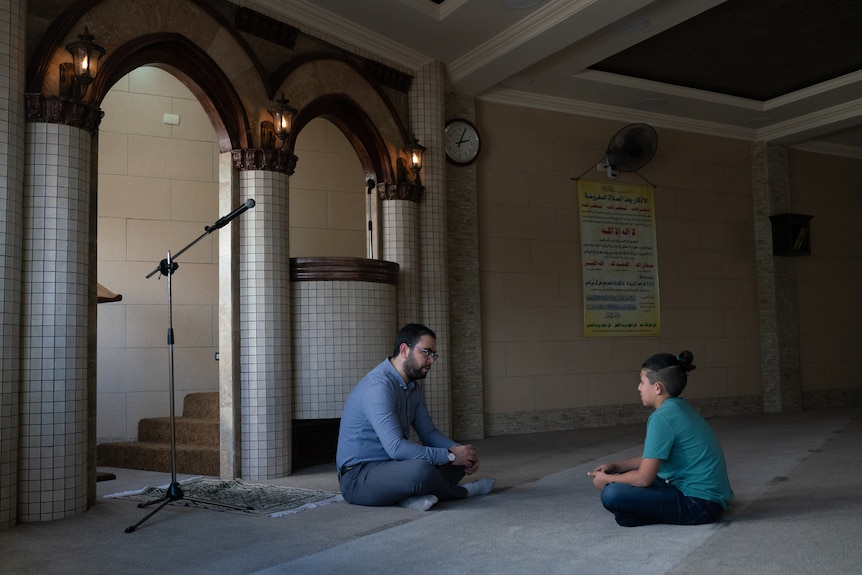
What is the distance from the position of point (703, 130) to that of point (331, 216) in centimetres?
489

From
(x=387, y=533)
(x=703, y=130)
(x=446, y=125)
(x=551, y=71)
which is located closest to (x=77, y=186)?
(x=387, y=533)

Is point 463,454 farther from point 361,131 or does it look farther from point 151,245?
point 151,245

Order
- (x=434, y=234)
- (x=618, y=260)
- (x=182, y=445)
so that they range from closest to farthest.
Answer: (x=182, y=445), (x=434, y=234), (x=618, y=260)

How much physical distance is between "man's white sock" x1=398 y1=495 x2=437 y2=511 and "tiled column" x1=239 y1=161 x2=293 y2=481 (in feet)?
5.62

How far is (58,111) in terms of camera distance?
436cm

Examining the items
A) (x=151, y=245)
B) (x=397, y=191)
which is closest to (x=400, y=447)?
(x=397, y=191)

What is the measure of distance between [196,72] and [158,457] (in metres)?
2.90

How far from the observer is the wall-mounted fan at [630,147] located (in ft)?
28.7

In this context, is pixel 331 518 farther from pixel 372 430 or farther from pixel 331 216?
pixel 331 216

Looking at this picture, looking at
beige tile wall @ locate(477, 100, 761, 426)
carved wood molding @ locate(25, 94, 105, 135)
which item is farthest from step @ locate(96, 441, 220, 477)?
beige tile wall @ locate(477, 100, 761, 426)

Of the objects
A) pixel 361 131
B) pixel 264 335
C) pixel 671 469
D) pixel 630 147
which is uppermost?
pixel 630 147

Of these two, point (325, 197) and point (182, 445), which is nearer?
point (182, 445)

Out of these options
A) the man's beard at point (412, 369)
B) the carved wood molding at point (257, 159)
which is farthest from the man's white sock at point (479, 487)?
the carved wood molding at point (257, 159)

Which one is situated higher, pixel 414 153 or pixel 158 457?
pixel 414 153
